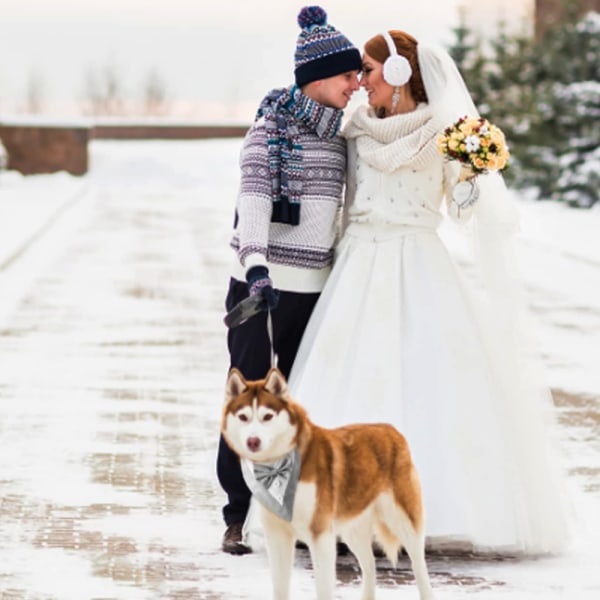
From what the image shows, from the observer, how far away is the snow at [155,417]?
19.8ft

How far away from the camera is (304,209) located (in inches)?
251

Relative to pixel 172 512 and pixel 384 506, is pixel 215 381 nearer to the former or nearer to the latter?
pixel 172 512

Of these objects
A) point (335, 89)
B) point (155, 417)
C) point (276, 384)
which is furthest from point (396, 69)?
point (155, 417)

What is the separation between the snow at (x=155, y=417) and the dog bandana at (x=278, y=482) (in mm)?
789

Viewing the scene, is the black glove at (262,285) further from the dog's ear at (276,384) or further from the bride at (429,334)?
the dog's ear at (276,384)

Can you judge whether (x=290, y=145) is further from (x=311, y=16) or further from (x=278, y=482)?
(x=278, y=482)

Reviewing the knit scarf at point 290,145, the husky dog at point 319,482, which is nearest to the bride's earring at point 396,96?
the knit scarf at point 290,145

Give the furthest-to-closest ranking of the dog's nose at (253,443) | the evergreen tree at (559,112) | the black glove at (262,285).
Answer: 1. the evergreen tree at (559,112)
2. the black glove at (262,285)
3. the dog's nose at (253,443)

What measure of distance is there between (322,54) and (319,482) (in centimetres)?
190

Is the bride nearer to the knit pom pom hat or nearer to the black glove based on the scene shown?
the knit pom pom hat

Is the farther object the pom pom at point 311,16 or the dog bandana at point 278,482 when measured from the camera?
the pom pom at point 311,16

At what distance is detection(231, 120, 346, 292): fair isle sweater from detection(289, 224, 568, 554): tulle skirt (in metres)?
0.11

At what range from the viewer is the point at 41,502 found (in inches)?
291

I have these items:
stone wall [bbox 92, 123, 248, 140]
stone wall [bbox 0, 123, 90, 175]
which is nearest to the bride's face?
stone wall [bbox 0, 123, 90, 175]
